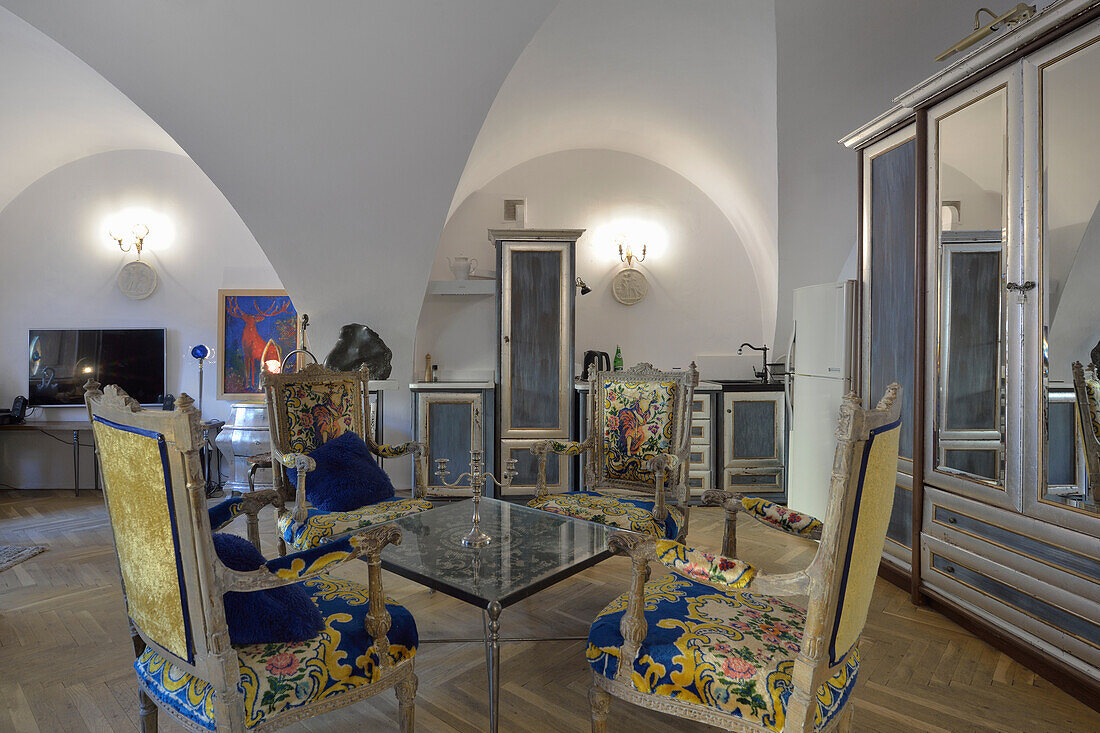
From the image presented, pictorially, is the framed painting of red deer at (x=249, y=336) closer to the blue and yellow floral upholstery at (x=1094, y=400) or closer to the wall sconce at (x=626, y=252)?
the wall sconce at (x=626, y=252)

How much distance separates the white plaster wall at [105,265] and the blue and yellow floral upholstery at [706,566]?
4757 mm

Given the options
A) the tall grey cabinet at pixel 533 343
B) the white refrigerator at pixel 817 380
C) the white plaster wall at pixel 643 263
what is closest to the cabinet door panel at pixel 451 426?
the tall grey cabinet at pixel 533 343

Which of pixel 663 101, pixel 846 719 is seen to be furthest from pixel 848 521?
pixel 663 101

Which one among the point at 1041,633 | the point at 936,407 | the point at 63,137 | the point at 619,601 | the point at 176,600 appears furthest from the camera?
the point at 63,137

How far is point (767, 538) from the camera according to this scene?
3.86 m

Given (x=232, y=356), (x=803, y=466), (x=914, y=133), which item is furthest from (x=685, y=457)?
(x=232, y=356)

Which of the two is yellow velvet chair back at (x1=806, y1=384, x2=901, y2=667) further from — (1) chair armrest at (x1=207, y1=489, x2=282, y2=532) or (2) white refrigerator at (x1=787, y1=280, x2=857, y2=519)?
(2) white refrigerator at (x1=787, y1=280, x2=857, y2=519)

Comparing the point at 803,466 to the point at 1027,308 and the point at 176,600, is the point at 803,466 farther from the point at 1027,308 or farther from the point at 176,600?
the point at 176,600

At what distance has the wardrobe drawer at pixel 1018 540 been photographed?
2004mm

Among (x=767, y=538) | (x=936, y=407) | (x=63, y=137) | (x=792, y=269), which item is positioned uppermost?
(x=63, y=137)

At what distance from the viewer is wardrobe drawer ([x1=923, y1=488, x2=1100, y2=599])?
2004 mm

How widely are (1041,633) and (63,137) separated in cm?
668

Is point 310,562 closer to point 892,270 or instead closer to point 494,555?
point 494,555

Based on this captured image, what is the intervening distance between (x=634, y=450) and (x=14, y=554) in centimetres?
362
